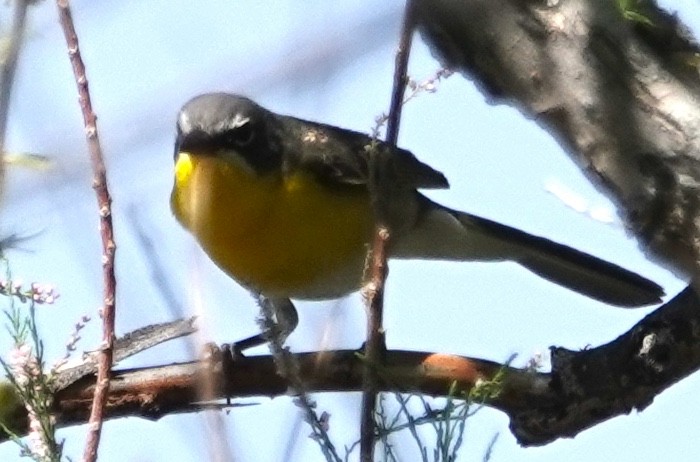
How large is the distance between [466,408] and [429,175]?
2.40m

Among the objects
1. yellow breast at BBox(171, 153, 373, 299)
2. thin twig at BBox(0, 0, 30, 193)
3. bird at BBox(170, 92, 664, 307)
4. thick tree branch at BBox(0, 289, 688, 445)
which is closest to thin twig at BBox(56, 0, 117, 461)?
thin twig at BBox(0, 0, 30, 193)

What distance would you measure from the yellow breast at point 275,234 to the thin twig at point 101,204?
6.82ft

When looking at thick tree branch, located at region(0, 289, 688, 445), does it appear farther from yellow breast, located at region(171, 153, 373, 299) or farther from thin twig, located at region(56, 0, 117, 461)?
yellow breast, located at region(171, 153, 373, 299)

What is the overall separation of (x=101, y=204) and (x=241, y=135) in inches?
90.2

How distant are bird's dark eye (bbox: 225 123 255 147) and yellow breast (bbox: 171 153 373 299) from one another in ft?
0.31

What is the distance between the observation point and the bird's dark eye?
165 inches

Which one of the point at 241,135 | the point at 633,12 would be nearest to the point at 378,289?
the point at 633,12

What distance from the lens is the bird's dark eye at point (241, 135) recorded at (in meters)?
4.20

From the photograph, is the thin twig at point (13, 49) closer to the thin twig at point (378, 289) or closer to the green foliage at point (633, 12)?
the thin twig at point (378, 289)

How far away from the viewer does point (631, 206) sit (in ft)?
7.66

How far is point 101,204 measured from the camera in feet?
6.48

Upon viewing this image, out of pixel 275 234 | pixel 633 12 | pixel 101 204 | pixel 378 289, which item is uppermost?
pixel 275 234

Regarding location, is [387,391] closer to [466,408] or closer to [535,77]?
[466,408]

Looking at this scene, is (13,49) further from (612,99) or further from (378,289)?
(612,99)
